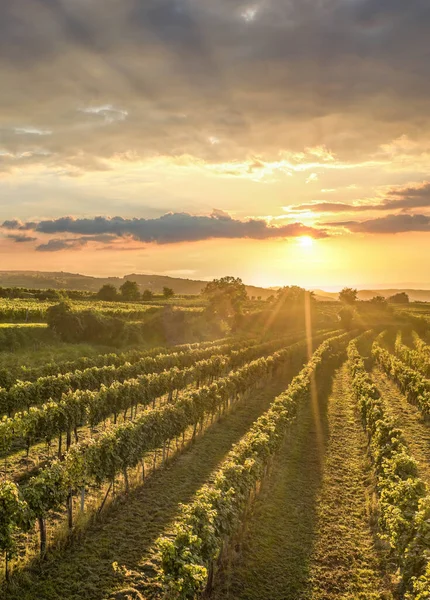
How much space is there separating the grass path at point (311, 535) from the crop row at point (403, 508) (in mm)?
1270

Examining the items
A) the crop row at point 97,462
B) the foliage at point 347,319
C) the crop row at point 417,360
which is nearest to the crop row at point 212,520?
the crop row at point 97,462

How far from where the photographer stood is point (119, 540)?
54.5ft

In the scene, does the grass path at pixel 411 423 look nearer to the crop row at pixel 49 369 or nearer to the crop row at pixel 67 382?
the crop row at pixel 67 382

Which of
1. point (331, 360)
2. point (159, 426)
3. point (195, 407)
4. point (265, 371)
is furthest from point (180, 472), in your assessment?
point (331, 360)

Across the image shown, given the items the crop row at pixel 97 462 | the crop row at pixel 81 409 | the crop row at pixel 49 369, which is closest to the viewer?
the crop row at pixel 97 462

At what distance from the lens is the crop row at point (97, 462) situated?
1426cm

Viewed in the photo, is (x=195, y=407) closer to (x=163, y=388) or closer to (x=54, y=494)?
(x=163, y=388)

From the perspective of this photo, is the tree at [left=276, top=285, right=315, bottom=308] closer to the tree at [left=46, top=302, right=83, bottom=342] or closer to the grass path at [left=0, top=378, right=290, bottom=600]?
the tree at [left=46, top=302, right=83, bottom=342]

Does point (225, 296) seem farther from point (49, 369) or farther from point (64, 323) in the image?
point (49, 369)

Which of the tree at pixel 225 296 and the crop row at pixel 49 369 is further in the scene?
the tree at pixel 225 296

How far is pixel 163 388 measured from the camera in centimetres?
3597

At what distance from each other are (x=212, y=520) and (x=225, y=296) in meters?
94.7

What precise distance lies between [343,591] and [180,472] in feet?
35.3

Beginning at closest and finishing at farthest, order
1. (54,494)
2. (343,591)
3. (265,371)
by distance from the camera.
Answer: (343,591)
(54,494)
(265,371)
